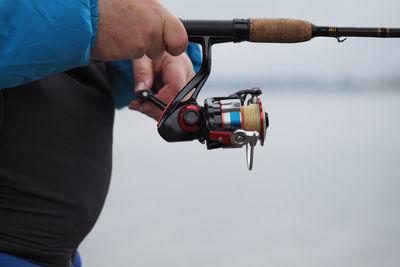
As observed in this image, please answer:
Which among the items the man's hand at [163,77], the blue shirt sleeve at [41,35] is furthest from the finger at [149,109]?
the blue shirt sleeve at [41,35]

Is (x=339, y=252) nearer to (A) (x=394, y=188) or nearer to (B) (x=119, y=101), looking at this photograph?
(A) (x=394, y=188)

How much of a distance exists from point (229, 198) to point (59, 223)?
1411 mm

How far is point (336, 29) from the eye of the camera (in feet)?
1.94

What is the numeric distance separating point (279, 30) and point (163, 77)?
8.2 inches

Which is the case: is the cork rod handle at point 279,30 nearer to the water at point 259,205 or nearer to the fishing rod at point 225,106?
the fishing rod at point 225,106

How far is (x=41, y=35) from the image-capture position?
46 centimetres

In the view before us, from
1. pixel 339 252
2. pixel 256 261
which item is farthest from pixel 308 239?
pixel 256 261

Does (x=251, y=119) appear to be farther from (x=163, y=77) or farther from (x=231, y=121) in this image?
(x=163, y=77)

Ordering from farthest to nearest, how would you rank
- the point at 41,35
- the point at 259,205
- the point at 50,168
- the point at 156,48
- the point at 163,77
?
the point at 259,205, the point at 163,77, the point at 50,168, the point at 156,48, the point at 41,35

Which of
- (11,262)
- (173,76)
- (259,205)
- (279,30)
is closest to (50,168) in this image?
(11,262)

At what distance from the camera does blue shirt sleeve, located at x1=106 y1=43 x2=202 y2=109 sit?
0.85m

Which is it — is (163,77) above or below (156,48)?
below

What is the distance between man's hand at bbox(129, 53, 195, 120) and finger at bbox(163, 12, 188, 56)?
0.18m

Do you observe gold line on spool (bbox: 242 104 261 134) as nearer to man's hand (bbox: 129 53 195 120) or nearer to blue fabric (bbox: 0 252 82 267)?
man's hand (bbox: 129 53 195 120)
